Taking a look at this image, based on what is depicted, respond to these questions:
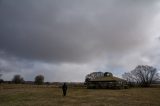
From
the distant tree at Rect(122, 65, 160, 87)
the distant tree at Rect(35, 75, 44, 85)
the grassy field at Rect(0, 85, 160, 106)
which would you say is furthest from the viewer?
the distant tree at Rect(35, 75, 44, 85)

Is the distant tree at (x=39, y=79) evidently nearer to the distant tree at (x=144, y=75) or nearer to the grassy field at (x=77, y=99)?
the distant tree at (x=144, y=75)

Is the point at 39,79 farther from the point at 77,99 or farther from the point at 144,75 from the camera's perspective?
the point at 77,99

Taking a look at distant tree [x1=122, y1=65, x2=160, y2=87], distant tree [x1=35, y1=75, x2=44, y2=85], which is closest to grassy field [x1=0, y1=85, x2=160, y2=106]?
distant tree [x1=122, y1=65, x2=160, y2=87]

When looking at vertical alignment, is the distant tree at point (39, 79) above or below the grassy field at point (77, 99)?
above

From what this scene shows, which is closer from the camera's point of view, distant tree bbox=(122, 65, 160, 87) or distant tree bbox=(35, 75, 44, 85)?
distant tree bbox=(122, 65, 160, 87)

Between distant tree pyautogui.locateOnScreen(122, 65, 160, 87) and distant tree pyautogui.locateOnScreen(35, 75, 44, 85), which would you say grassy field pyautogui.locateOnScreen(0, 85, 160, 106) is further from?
distant tree pyautogui.locateOnScreen(35, 75, 44, 85)

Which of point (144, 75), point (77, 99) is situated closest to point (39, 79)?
point (144, 75)

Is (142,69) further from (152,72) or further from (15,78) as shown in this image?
(15,78)

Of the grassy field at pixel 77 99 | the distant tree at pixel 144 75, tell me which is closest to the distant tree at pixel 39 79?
the distant tree at pixel 144 75

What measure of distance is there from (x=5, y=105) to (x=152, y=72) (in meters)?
97.4

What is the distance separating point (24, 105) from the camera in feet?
63.5

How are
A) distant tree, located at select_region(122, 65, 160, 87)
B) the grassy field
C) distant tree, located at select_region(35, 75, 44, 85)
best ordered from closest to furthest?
the grassy field < distant tree, located at select_region(122, 65, 160, 87) < distant tree, located at select_region(35, 75, 44, 85)

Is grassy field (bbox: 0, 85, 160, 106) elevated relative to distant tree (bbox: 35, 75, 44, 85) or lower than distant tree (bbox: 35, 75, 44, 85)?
lower

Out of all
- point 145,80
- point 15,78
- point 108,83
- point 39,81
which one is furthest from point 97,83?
point 15,78
